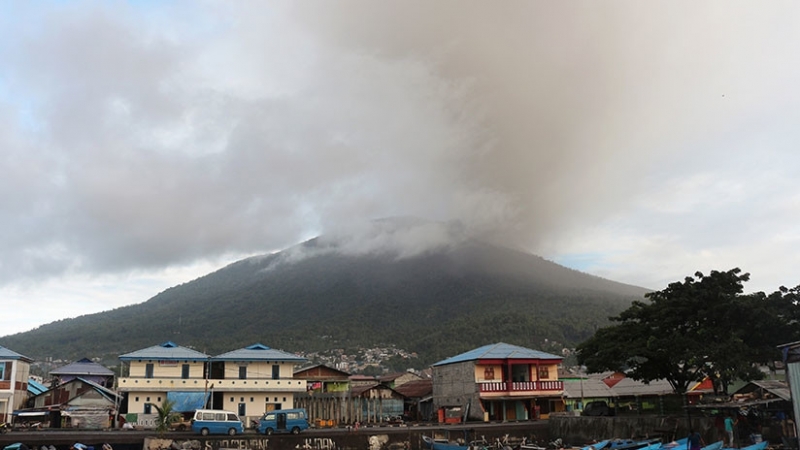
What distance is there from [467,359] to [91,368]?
33.3 meters

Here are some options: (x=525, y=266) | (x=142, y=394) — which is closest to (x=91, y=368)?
(x=142, y=394)

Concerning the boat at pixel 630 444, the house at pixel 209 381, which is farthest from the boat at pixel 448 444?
the house at pixel 209 381

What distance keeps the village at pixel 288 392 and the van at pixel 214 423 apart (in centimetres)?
259

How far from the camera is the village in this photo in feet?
133

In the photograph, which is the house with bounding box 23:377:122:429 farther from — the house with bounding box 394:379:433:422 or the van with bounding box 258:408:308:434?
the house with bounding box 394:379:433:422

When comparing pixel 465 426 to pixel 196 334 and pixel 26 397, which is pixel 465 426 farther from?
pixel 196 334

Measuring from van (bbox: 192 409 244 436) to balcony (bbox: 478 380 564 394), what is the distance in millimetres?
17977

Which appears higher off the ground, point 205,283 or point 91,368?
point 205,283

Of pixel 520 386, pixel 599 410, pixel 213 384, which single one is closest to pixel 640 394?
pixel 599 410

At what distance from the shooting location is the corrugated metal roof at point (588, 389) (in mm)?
52875

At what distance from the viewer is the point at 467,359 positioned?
46.8m

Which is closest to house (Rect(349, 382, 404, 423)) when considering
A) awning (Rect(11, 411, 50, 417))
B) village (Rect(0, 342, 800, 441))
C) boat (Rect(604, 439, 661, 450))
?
village (Rect(0, 342, 800, 441))

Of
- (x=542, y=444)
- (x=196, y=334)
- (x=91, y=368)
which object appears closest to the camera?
(x=542, y=444)

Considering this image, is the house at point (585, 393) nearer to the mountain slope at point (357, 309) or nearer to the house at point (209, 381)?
the house at point (209, 381)
